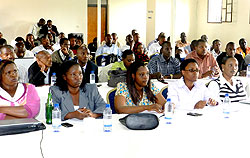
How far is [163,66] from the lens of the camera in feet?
21.8

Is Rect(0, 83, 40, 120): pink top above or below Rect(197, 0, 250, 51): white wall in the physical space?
below

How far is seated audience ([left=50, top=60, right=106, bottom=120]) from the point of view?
374 centimetres

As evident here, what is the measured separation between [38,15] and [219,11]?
23.1 feet

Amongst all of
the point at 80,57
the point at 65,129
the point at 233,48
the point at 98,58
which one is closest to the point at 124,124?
the point at 65,129

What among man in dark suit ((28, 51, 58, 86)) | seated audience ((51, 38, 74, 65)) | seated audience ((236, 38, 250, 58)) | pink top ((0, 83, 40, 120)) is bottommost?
pink top ((0, 83, 40, 120))

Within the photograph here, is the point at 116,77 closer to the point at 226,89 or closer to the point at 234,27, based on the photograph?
the point at 226,89

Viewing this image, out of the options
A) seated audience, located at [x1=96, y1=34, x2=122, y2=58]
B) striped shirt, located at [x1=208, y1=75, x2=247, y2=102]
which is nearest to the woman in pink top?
striped shirt, located at [x1=208, y1=75, x2=247, y2=102]

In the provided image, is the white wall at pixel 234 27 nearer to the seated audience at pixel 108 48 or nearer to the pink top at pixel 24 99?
the seated audience at pixel 108 48

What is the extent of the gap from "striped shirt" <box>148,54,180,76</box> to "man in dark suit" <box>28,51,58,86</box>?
183 centimetres

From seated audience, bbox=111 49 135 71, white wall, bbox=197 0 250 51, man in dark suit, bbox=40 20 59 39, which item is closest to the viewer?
seated audience, bbox=111 49 135 71

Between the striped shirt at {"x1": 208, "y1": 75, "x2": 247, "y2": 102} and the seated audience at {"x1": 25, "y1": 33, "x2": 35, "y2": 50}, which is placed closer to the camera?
the striped shirt at {"x1": 208, "y1": 75, "x2": 247, "y2": 102}

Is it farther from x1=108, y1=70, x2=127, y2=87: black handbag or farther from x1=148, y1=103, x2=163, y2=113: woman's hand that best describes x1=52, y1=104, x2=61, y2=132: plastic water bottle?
x1=108, y1=70, x2=127, y2=87: black handbag

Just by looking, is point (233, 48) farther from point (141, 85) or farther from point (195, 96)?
point (141, 85)

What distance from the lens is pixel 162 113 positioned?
3809 mm
